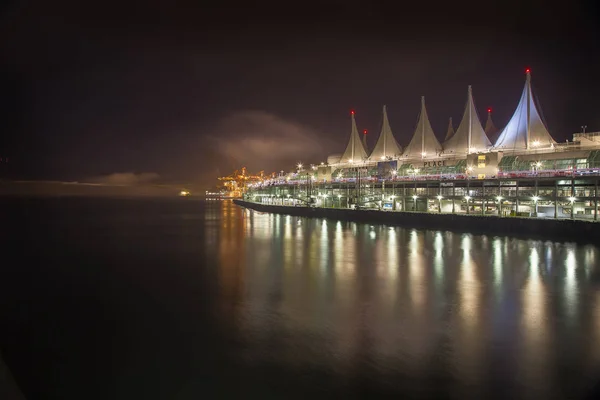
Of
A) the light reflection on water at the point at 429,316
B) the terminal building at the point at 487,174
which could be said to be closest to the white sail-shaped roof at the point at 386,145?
the terminal building at the point at 487,174

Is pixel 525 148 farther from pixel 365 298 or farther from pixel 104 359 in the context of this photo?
pixel 104 359

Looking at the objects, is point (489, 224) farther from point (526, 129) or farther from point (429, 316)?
point (429, 316)

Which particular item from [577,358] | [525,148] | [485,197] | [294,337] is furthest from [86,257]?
[525,148]

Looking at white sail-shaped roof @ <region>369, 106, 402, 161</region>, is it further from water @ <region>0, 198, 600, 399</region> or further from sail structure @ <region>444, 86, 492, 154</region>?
water @ <region>0, 198, 600, 399</region>

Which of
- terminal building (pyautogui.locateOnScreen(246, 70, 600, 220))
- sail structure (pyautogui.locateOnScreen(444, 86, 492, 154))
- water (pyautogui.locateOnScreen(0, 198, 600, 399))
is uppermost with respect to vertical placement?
sail structure (pyautogui.locateOnScreen(444, 86, 492, 154))

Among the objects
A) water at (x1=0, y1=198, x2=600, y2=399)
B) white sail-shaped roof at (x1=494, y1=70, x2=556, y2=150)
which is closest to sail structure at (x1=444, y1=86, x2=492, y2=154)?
white sail-shaped roof at (x1=494, y1=70, x2=556, y2=150)

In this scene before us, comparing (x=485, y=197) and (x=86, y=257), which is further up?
(x=485, y=197)

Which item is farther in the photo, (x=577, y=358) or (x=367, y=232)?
(x=367, y=232)

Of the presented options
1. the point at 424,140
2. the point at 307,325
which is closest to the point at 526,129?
the point at 424,140
